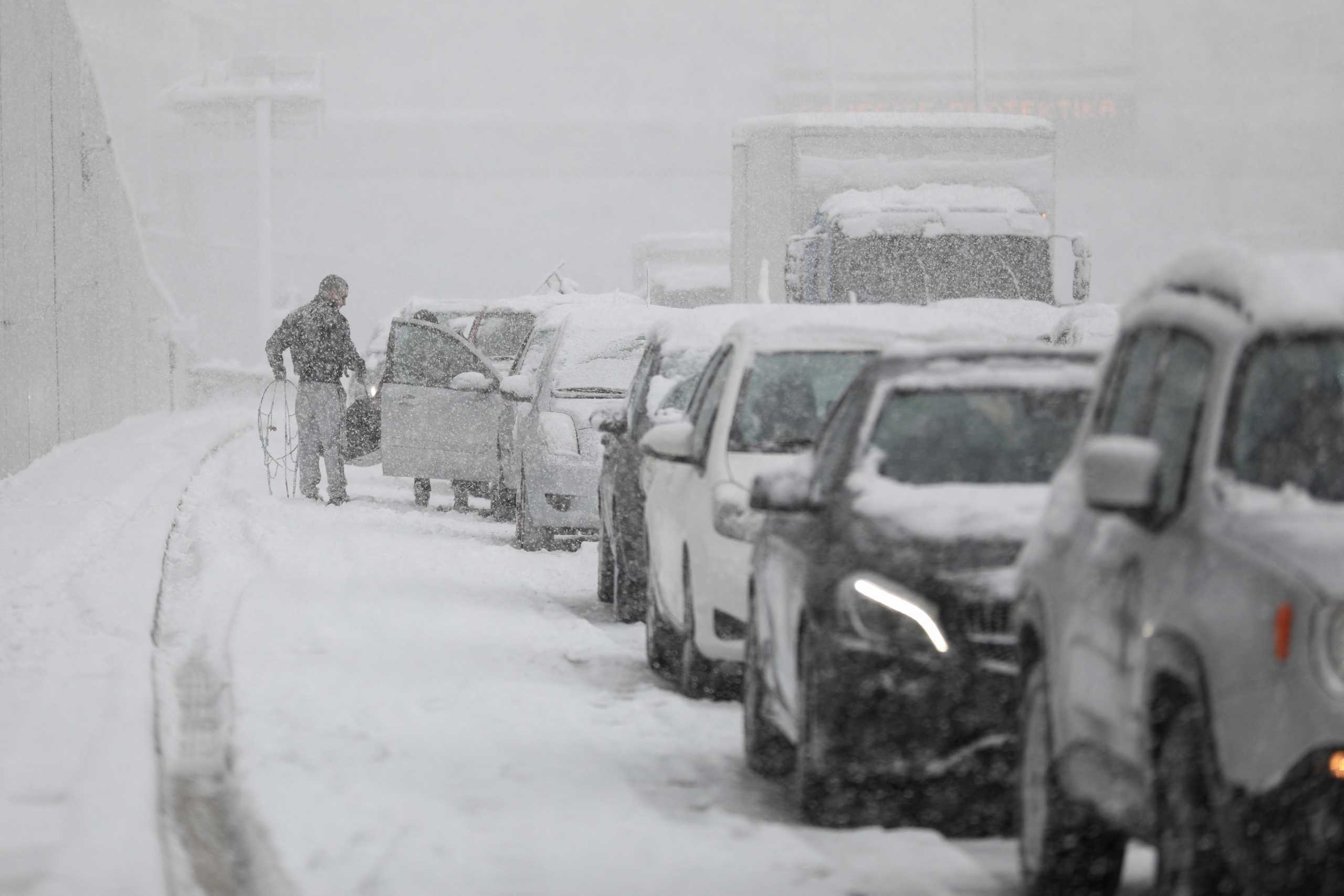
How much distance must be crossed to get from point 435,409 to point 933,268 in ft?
15.0

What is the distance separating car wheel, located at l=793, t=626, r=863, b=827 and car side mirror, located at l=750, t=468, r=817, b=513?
1.37 feet

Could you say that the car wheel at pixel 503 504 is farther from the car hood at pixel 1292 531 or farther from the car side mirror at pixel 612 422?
the car hood at pixel 1292 531

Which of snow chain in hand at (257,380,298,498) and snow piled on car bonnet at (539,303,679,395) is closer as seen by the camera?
snow piled on car bonnet at (539,303,679,395)

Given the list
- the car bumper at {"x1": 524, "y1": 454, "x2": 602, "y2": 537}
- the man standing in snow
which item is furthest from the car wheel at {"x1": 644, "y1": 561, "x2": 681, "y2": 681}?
the man standing in snow

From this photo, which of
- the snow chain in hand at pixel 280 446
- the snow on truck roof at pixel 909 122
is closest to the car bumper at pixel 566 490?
the snow chain in hand at pixel 280 446

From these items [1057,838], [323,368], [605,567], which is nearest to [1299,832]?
[1057,838]

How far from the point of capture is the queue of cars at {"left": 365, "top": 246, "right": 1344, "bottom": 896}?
14.3 feet

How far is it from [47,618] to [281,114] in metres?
78.9

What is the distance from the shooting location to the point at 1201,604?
4.60m

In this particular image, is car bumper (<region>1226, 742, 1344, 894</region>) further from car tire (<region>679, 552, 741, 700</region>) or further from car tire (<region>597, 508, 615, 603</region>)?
car tire (<region>597, 508, 615, 603</region>)

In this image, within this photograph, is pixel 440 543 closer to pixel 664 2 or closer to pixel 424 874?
pixel 424 874

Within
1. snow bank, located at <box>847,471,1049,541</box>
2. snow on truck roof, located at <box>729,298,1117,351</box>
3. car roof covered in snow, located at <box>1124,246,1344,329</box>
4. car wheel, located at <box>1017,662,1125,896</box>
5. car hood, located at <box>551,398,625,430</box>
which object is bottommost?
car wheel, located at <box>1017,662,1125,896</box>

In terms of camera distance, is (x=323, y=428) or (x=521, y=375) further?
(x=323, y=428)

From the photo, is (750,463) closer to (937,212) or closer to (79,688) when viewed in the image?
(79,688)
